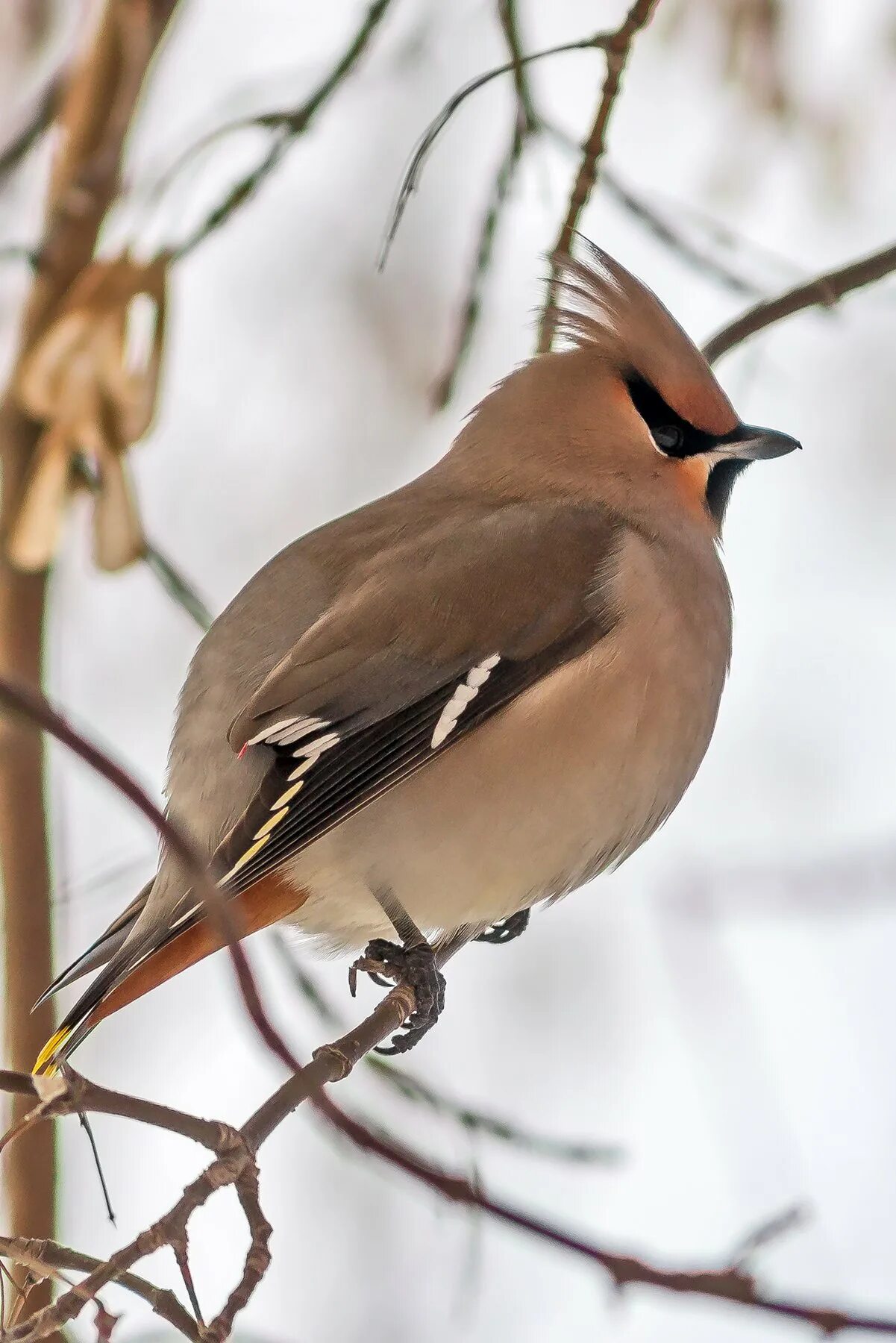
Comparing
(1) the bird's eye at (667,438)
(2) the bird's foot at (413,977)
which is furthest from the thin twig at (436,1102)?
(1) the bird's eye at (667,438)

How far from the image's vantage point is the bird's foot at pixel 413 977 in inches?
131

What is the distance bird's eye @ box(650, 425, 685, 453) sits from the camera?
3922mm

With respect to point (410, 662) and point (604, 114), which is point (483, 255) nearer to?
point (604, 114)

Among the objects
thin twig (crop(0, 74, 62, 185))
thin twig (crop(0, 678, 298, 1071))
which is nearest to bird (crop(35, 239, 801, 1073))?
thin twig (crop(0, 74, 62, 185))

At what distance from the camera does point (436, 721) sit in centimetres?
337

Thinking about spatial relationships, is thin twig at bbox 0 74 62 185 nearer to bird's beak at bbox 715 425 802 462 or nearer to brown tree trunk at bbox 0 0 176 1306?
brown tree trunk at bbox 0 0 176 1306

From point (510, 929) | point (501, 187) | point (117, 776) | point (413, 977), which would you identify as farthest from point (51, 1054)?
point (501, 187)

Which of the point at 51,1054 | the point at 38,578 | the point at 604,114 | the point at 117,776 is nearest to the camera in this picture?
the point at 117,776

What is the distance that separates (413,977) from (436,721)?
1.46 ft

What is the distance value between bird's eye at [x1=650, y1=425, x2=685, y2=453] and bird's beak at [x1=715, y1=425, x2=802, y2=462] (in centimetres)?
8

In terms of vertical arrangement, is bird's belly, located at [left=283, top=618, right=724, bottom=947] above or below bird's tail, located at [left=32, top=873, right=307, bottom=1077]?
above

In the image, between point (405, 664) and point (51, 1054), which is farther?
point (405, 664)

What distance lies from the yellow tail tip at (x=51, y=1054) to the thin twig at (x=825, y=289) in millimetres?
1763

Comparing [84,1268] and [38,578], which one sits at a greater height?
[38,578]
